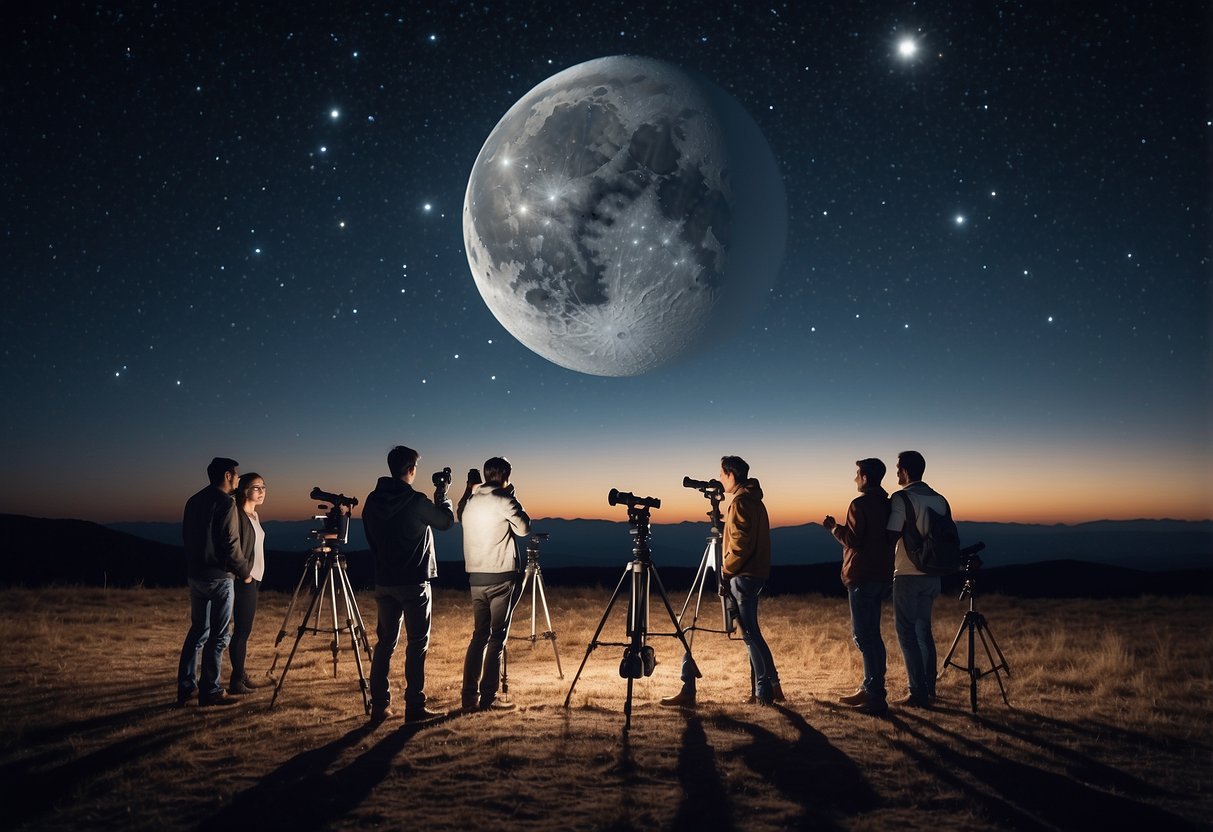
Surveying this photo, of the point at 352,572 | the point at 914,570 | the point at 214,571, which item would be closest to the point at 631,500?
the point at 914,570

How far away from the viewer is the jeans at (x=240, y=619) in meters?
6.24

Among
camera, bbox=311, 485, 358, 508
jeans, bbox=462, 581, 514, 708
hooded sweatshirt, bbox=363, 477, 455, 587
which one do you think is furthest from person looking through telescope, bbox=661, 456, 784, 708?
camera, bbox=311, 485, 358, 508

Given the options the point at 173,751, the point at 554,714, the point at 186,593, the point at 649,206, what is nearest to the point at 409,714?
the point at 554,714

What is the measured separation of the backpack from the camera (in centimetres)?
564

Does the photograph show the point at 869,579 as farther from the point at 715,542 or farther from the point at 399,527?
the point at 399,527

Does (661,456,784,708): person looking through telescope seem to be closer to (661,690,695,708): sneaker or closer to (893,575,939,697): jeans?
(661,690,695,708): sneaker

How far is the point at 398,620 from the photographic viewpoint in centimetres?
552

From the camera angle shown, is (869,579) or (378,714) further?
(869,579)

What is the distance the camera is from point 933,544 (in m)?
5.65

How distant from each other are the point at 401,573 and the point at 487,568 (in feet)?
2.18

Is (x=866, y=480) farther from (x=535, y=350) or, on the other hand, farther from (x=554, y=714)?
(x=535, y=350)

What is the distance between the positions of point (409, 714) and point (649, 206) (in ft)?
26.7

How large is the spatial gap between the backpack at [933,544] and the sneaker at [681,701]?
2192mm

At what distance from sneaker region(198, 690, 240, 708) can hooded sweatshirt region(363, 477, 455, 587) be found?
75.1 inches
